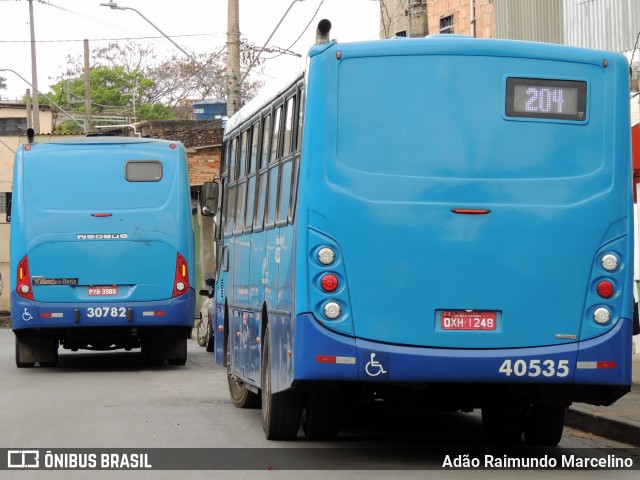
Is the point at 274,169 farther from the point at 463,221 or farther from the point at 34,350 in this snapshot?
the point at 34,350

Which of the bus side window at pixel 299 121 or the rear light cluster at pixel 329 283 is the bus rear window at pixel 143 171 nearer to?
the bus side window at pixel 299 121

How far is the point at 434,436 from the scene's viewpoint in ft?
39.9

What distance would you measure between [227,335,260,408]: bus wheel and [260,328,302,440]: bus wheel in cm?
260

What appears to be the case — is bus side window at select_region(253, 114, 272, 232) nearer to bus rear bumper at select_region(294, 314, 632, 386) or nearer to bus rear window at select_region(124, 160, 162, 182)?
bus rear bumper at select_region(294, 314, 632, 386)

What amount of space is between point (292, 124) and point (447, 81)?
151cm

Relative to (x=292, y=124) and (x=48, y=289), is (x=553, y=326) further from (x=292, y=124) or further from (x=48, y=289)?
(x=48, y=289)

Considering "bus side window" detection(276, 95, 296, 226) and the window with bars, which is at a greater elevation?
the window with bars

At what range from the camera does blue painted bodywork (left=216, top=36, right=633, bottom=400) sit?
9.62 m

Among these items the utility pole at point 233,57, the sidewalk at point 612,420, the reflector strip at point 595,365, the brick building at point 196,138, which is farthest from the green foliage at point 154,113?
the reflector strip at point 595,365

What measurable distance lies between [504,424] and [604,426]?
1.21 m

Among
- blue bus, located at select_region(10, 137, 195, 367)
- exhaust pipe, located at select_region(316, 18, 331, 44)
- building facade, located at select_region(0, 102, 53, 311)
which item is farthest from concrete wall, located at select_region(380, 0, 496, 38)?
building facade, located at select_region(0, 102, 53, 311)

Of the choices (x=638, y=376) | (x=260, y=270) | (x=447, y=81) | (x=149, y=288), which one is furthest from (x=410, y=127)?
(x=149, y=288)

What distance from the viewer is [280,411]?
1121 cm

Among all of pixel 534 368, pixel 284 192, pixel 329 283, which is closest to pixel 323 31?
pixel 284 192
